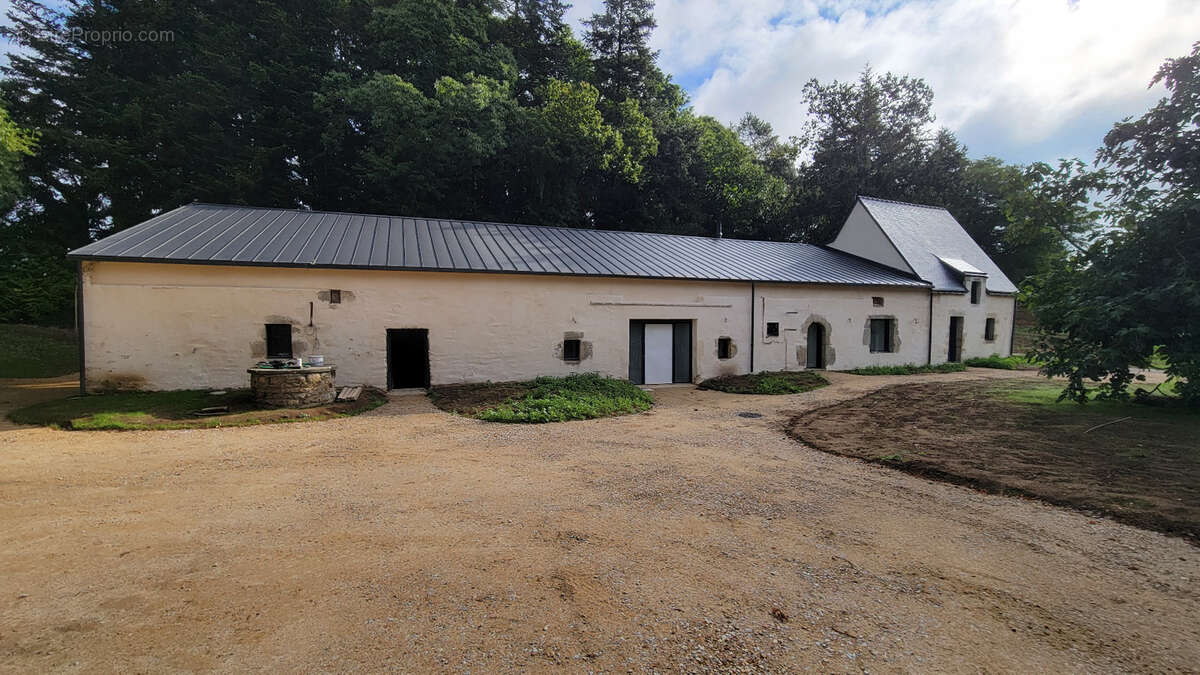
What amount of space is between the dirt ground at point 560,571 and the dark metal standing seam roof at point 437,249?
700cm

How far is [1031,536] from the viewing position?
4.68 meters

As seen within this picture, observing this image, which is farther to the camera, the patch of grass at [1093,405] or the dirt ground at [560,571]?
the patch of grass at [1093,405]

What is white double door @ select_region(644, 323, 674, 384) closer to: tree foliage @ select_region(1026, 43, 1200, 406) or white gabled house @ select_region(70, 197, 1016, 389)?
white gabled house @ select_region(70, 197, 1016, 389)

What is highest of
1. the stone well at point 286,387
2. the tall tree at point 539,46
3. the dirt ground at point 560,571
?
the tall tree at point 539,46

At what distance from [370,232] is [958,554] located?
1646 cm

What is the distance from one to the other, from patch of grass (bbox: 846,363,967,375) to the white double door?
282 inches

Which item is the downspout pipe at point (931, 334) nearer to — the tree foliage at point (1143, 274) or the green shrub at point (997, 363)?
the green shrub at point (997, 363)

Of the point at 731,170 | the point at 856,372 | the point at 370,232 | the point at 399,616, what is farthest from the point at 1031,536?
the point at 731,170

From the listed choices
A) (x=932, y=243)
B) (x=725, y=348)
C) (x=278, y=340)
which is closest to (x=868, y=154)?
(x=932, y=243)

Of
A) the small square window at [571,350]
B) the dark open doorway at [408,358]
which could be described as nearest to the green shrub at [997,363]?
the small square window at [571,350]

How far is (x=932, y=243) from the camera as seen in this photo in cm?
2342

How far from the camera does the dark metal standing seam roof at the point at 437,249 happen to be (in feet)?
40.9

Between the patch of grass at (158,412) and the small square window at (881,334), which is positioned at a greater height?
the small square window at (881,334)

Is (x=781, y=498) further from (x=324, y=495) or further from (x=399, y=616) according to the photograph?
(x=324, y=495)
